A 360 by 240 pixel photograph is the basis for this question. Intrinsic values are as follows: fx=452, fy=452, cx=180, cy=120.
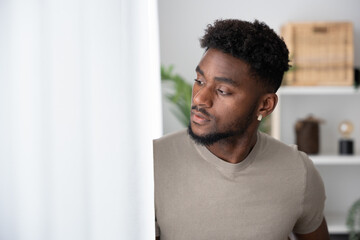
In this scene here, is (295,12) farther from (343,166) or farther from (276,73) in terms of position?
(276,73)

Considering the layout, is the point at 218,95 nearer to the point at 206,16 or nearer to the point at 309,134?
the point at 309,134

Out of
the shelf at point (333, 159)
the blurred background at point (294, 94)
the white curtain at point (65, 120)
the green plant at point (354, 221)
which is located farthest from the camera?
the blurred background at point (294, 94)

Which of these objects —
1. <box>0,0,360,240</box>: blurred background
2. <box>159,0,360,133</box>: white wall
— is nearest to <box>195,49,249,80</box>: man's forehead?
<box>0,0,360,240</box>: blurred background

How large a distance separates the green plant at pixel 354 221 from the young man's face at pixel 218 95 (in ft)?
6.91

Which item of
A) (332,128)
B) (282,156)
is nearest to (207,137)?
(282,156)

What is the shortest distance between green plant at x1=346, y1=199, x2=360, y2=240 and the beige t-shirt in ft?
5.97

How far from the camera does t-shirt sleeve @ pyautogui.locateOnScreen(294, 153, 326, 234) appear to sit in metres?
1.25

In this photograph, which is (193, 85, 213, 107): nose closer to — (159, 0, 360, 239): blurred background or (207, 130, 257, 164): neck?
(207, 130, 257, 164): neck

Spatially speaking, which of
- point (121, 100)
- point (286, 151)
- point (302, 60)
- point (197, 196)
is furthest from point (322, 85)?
point (121, 100)

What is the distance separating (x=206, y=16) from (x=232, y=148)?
7.49 ft

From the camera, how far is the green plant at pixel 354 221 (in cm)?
289

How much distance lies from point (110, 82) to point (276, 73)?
739 millimetres

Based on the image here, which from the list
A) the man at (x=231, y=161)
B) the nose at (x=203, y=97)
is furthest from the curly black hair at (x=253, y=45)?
the nose at (x=203, y=97)

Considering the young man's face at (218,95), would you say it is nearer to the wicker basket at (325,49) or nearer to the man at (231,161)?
the man at (231,161)
